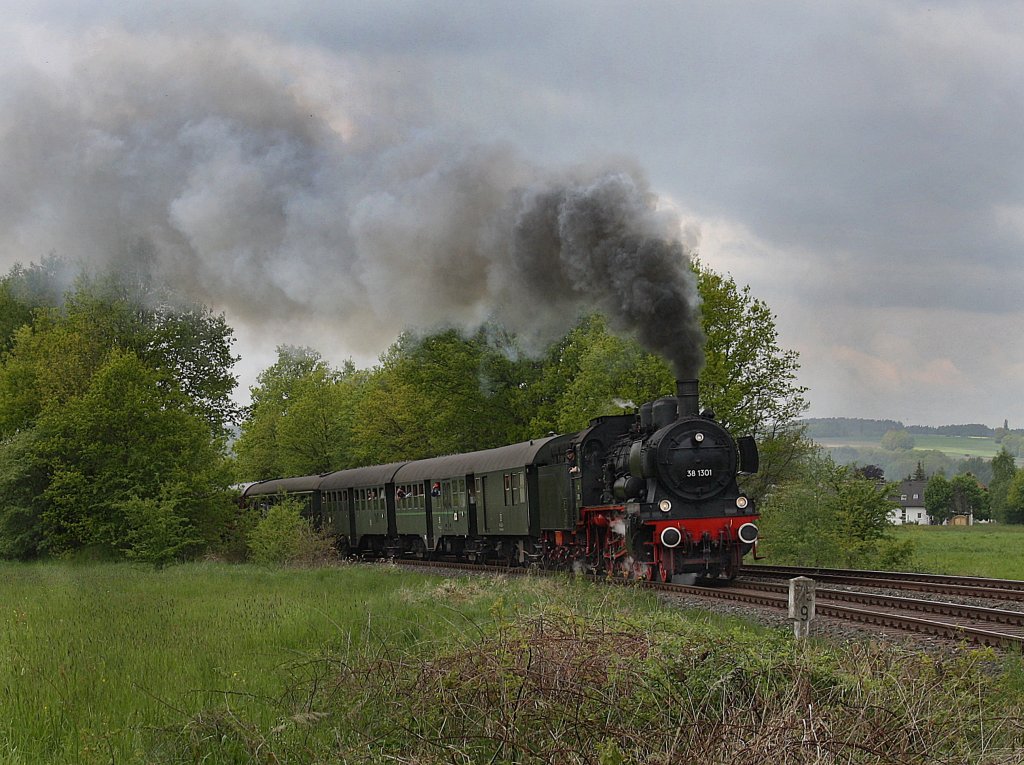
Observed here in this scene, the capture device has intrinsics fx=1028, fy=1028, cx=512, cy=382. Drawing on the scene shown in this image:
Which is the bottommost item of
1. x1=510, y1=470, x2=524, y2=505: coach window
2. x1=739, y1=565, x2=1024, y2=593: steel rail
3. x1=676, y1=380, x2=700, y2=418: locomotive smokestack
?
x1=739, y1=565, x2=1024, y2=593: steel rail

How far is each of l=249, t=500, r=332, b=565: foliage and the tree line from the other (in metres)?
1.51

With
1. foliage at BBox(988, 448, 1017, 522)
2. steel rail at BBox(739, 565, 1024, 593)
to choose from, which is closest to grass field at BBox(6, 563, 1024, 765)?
steel rail at BBox(739, 565, 1024, 593)

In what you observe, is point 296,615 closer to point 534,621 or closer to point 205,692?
point 205,692

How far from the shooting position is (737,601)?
14883 mm

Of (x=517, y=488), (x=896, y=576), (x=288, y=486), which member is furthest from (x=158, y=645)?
(x=288, y=486)

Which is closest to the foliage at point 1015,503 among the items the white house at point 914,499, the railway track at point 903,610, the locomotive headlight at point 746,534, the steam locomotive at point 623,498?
the white house at point 914,499

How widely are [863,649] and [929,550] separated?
28.9m

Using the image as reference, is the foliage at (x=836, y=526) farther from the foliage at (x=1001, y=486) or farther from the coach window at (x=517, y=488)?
the foliage at (x=1001, y=486)

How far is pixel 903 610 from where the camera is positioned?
44.7ft

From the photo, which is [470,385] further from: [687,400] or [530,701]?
[530,701]

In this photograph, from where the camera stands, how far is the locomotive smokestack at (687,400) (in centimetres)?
1706

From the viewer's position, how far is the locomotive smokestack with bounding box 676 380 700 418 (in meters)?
17.1

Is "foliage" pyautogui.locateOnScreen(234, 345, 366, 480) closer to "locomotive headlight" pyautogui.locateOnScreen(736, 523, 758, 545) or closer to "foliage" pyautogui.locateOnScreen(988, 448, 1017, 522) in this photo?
"locomotive headlight" pyautogui.locateOnScreen(736, 523, 758, 545)

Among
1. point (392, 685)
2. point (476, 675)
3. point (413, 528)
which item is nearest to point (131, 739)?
point (392, 685)
